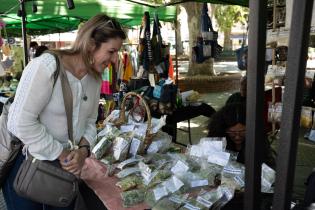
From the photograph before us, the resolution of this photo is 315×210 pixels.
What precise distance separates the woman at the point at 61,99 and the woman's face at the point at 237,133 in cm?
131

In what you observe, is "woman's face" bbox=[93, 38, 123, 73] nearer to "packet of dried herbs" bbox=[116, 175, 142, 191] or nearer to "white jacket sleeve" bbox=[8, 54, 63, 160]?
"white jacket sleeve" bbox=[8, 54, 63, 160]

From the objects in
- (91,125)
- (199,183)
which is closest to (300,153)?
(199,183)

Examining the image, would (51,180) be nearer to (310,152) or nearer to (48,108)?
(48,108)

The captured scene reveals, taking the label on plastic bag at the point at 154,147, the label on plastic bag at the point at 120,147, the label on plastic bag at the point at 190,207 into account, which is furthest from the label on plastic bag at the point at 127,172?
the label on plastic bag at the point at 190,207

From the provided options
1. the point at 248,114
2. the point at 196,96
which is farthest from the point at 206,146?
the point at 196,96

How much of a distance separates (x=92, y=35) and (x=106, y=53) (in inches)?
4.0

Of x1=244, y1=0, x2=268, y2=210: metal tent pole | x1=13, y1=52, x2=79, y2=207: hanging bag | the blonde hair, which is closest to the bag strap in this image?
x1=13, y1=52, x2=79, y2=207: hanging bag

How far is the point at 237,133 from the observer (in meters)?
2.80

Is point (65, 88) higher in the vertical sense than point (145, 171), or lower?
higher

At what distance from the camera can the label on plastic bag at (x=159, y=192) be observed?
6.00 ft

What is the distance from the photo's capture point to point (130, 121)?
3.05m

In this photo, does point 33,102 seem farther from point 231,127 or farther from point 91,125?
point 231,127

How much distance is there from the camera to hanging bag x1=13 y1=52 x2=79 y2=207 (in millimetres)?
1692

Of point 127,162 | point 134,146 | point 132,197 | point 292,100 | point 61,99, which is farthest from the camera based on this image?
point 134,146
